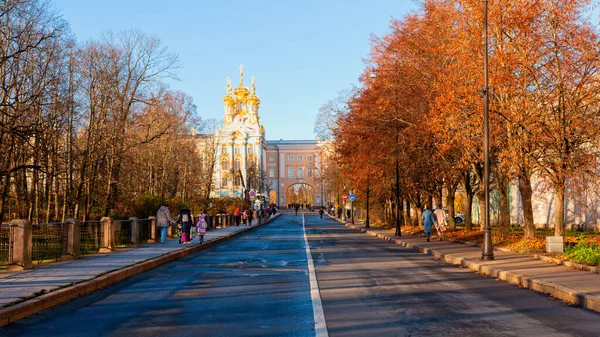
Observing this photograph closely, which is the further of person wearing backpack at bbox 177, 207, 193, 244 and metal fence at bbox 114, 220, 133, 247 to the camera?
person wearing backpack at bbox 177, 207, 193, 244

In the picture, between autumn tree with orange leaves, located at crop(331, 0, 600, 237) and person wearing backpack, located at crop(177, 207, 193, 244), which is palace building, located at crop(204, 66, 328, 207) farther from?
autumn tree with orange leaves, located at crop(331, 0, 600, 237)

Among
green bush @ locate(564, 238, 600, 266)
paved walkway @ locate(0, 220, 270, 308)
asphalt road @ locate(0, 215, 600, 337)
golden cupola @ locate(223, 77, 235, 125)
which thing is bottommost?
asphalt road @ locate(0, 215, 600, 337)

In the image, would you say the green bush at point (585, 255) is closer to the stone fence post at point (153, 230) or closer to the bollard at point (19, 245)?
the bollard at point (19, 245)

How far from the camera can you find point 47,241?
63.7ft

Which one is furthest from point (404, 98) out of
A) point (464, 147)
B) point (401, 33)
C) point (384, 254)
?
point (384, 254)

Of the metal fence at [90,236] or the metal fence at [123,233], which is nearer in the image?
the metal fence at [90,236]

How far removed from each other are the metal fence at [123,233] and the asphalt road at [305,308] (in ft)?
29.0

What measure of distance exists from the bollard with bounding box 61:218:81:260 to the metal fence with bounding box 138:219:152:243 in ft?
26.6

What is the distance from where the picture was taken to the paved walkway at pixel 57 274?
12.2m

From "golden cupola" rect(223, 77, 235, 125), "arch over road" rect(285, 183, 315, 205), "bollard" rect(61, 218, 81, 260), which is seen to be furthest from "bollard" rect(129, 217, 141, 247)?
"arch over road" rect(285, 183, 315, 205)

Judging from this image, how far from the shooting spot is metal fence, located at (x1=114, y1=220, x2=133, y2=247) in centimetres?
2670

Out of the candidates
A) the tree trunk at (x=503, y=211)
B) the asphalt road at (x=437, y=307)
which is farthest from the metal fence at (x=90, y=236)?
the tree trunk at (x=503, y=211)

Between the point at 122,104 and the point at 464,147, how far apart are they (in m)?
25.5

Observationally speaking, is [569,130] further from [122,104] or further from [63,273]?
[122,104]
